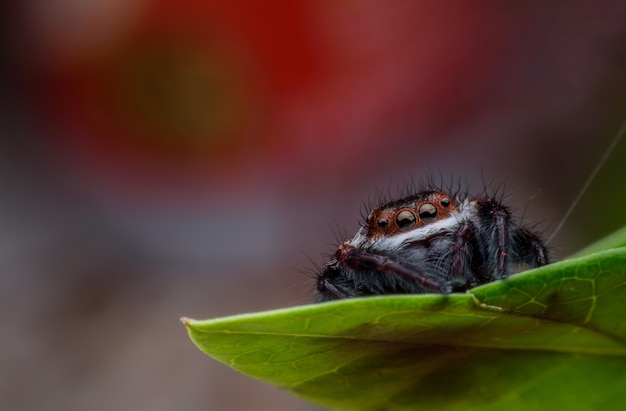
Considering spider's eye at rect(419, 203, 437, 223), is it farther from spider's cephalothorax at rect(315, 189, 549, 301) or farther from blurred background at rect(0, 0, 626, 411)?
blurred background at rect(0, 0, 626, 411)

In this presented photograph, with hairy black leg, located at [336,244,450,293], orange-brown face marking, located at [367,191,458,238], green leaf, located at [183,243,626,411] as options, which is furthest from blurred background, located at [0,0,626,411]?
green leaf, located at [183,243,626,411]

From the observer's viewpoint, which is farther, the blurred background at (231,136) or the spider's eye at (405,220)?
the blurred background at (231,136)

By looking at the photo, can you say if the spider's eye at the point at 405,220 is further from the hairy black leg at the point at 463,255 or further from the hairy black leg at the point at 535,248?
the hairy black leg at the point at 535,248

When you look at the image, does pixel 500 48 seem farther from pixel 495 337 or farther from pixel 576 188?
pixel 495 337

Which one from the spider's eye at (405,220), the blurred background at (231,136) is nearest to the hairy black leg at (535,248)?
the spider's eye at (405,220)

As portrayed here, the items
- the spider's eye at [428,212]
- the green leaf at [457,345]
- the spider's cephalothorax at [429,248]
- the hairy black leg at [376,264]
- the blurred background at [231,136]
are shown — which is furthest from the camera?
the blurred background at [231,136]

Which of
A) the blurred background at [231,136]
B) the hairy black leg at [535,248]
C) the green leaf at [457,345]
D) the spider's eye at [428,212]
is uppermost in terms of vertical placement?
the blurred background at [231,136]

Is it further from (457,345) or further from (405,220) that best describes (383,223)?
(457,345)

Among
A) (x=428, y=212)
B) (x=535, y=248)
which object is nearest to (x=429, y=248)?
(x=428, y=212)

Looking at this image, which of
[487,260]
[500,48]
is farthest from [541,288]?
[500,48]
